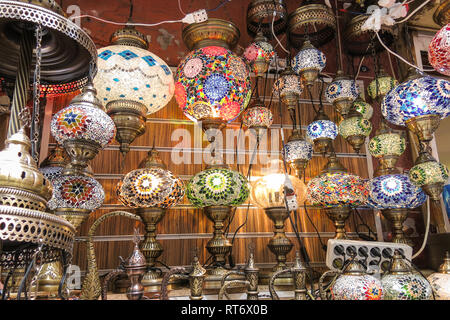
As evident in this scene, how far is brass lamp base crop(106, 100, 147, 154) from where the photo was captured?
1379 millimetres

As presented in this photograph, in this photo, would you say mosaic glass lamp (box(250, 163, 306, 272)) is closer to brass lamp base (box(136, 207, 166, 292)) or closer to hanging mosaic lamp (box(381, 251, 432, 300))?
brass lamp base (box(136, 207, 166, 292))

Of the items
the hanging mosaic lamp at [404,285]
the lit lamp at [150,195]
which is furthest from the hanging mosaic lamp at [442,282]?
the lit lamp at [150,195]

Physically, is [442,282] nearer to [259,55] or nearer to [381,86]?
[381,86]

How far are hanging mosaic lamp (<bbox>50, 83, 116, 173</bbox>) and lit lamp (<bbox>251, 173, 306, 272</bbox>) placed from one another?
0.83 m

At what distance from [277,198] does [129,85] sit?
0.84m

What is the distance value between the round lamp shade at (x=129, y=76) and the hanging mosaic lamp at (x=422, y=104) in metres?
0.93

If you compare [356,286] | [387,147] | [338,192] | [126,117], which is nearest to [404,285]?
[356,286]

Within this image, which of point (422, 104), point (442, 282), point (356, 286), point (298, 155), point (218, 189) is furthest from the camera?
point (298, 155)

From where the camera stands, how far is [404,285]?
1.00 metres

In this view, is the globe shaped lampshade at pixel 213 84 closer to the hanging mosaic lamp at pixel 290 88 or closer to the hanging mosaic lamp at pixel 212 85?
the hanging mosaic lamp at pixel 212 85

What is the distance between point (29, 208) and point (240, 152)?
146 centimetres

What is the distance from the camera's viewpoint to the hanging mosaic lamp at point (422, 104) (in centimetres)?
127

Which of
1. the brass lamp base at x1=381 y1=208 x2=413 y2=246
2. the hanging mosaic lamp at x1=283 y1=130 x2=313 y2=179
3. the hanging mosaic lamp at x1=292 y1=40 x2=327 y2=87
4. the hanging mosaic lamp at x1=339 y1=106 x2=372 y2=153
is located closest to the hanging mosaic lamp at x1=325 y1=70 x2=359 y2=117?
the hanging mosaic lamp at x1=339 y1=106 x2=372 y2=153
